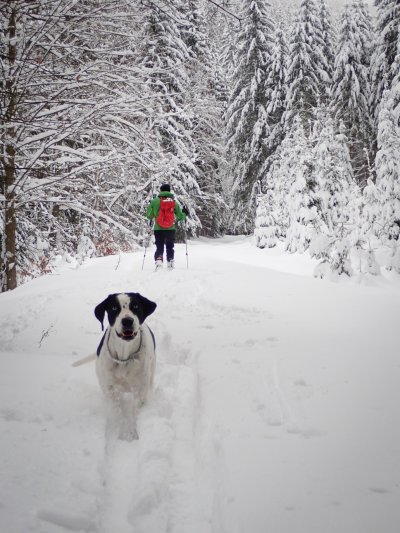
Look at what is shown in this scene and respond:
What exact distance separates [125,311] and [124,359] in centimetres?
42

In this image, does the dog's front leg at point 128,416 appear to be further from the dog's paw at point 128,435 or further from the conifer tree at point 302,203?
the conifer tree at point 302,203

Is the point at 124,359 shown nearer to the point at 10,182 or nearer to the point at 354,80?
the point at 10,182

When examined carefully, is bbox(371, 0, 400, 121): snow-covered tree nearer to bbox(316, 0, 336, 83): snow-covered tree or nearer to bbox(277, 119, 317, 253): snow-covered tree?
bbox(316, 0, 336, 83): snow-covered tree

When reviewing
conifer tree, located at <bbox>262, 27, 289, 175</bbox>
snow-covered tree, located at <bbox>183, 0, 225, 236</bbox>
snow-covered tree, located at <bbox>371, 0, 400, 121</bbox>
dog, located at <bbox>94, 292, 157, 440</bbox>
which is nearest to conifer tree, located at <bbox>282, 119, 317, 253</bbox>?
snow-covered tree, located at <bbox>183, 0, 225, 236</bbox>

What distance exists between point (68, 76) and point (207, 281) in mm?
4620

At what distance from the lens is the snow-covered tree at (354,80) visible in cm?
2339

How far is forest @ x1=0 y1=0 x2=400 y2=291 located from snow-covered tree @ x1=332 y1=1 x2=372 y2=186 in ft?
0.37

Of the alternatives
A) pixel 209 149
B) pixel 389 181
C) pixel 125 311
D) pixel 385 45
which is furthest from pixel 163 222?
pixel 385 45

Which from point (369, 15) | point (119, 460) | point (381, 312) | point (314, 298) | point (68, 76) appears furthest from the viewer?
point (369, 15)

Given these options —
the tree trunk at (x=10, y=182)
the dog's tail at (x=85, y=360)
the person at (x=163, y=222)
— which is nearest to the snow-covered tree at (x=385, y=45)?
the person at (x=163, y=222)

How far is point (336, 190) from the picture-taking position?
16547 mm

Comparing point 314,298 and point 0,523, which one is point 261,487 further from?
point 314,298

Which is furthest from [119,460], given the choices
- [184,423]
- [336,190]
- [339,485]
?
[336,190]

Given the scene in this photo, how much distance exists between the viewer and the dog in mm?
2959
